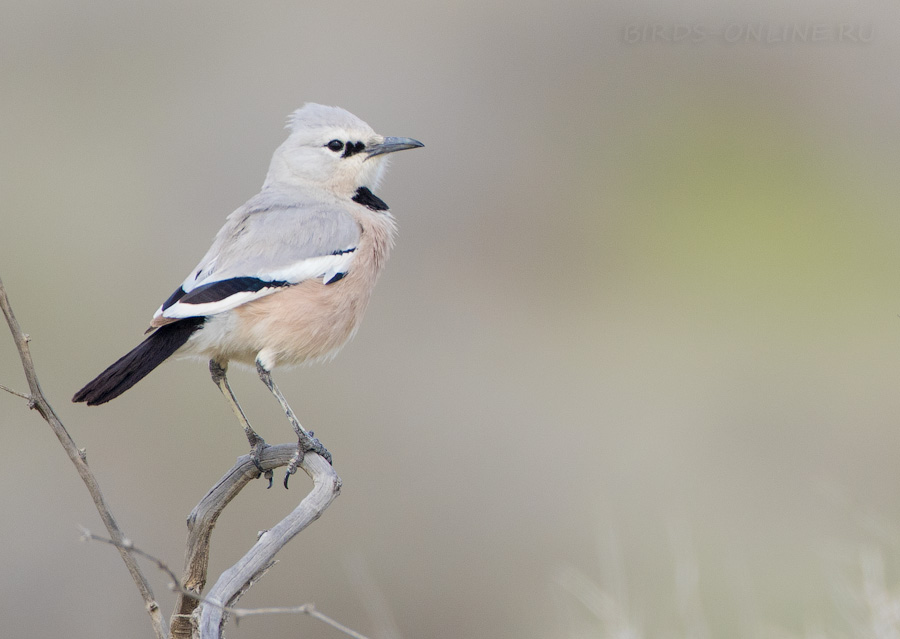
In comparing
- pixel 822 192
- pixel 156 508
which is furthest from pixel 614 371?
pixel 156 508

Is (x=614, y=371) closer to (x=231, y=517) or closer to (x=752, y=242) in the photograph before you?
(x=752, y=242)

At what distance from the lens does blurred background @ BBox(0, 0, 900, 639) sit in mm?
7191

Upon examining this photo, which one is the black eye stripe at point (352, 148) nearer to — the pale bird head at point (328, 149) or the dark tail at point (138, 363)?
the pale bird head at point (328, 149)

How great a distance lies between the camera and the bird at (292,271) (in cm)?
326

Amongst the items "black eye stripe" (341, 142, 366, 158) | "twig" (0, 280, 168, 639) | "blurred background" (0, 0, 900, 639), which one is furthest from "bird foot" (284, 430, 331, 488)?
"blurred background" (0, 0, 900, 639)

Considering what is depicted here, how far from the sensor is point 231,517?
7.35m

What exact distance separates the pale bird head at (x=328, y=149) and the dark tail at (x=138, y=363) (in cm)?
104

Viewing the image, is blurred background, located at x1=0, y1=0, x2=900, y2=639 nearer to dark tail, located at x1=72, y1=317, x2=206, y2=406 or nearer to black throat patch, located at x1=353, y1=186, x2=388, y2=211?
black throat patch, located at x1=353, y1=186, x2=388, y2=211

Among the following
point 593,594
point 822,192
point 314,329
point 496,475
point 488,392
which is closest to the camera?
point 314,329

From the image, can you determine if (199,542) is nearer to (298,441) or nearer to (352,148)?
(298,441)

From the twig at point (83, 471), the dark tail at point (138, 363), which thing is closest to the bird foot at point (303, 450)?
the dark tail at point (138, 363)

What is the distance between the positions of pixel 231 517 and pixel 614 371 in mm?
4613

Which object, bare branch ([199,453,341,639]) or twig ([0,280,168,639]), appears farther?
twig ([0,280,168,639])

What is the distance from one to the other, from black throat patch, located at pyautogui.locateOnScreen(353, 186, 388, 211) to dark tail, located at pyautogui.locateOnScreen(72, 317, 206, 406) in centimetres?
110
